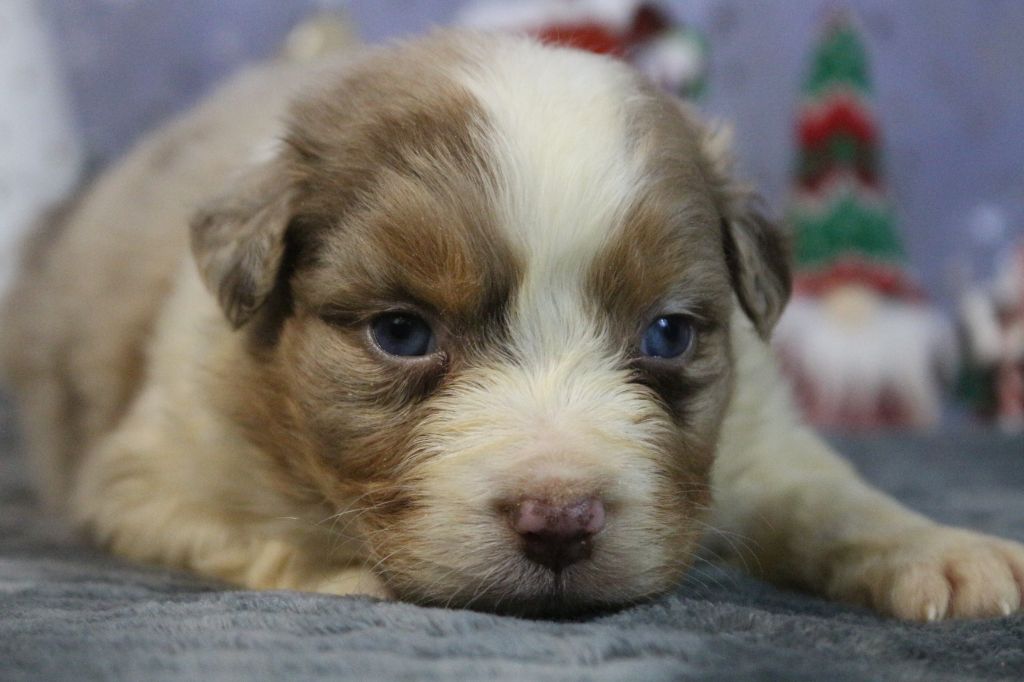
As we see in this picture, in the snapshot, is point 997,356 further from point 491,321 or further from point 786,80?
point 491,321

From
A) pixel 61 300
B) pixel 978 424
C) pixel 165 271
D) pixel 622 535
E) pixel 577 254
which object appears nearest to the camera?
pixel 622 535

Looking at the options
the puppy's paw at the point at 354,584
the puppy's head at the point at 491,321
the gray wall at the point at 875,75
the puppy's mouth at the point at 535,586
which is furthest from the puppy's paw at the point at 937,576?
the gray wall at the point at 875,75

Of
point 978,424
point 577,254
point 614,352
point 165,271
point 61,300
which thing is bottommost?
point 978,424

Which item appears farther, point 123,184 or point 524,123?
point 123,184

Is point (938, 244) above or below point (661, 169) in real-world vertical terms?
below

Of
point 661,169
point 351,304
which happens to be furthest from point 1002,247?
point 351,304

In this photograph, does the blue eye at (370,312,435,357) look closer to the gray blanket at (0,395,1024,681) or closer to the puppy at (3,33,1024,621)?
the puppy at (3,33,1024,621)

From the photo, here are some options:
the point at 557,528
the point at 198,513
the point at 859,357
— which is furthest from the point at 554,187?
the point at 859,357

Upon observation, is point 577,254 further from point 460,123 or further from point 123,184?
point 123,184
